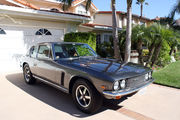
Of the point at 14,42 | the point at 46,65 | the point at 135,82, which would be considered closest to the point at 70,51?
the point at 46,65

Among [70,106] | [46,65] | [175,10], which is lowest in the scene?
[70,106]

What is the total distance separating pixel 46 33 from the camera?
29.5 ft

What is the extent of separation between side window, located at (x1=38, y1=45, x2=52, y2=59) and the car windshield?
24 cm

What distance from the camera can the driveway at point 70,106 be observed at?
3088mm

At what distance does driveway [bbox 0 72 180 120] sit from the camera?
3.09 m

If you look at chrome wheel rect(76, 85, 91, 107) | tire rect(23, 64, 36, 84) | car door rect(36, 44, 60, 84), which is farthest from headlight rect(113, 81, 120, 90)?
tire rect(23, 64, 36, 84)

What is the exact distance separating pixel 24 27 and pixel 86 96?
22.4ft

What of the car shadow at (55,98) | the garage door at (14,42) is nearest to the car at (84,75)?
the car shadow at (55,98)

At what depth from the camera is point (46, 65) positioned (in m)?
4.07

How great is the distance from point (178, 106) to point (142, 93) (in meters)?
1.04

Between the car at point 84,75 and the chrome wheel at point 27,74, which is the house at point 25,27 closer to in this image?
the chrome wheel at point 27,74

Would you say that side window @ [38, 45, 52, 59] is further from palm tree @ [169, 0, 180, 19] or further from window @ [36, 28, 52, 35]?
palm tree @ [169, 0, 180, 19]

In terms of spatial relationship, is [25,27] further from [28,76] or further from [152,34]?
[152,34]

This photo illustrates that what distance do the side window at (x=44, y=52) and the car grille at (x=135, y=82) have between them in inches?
89.7
